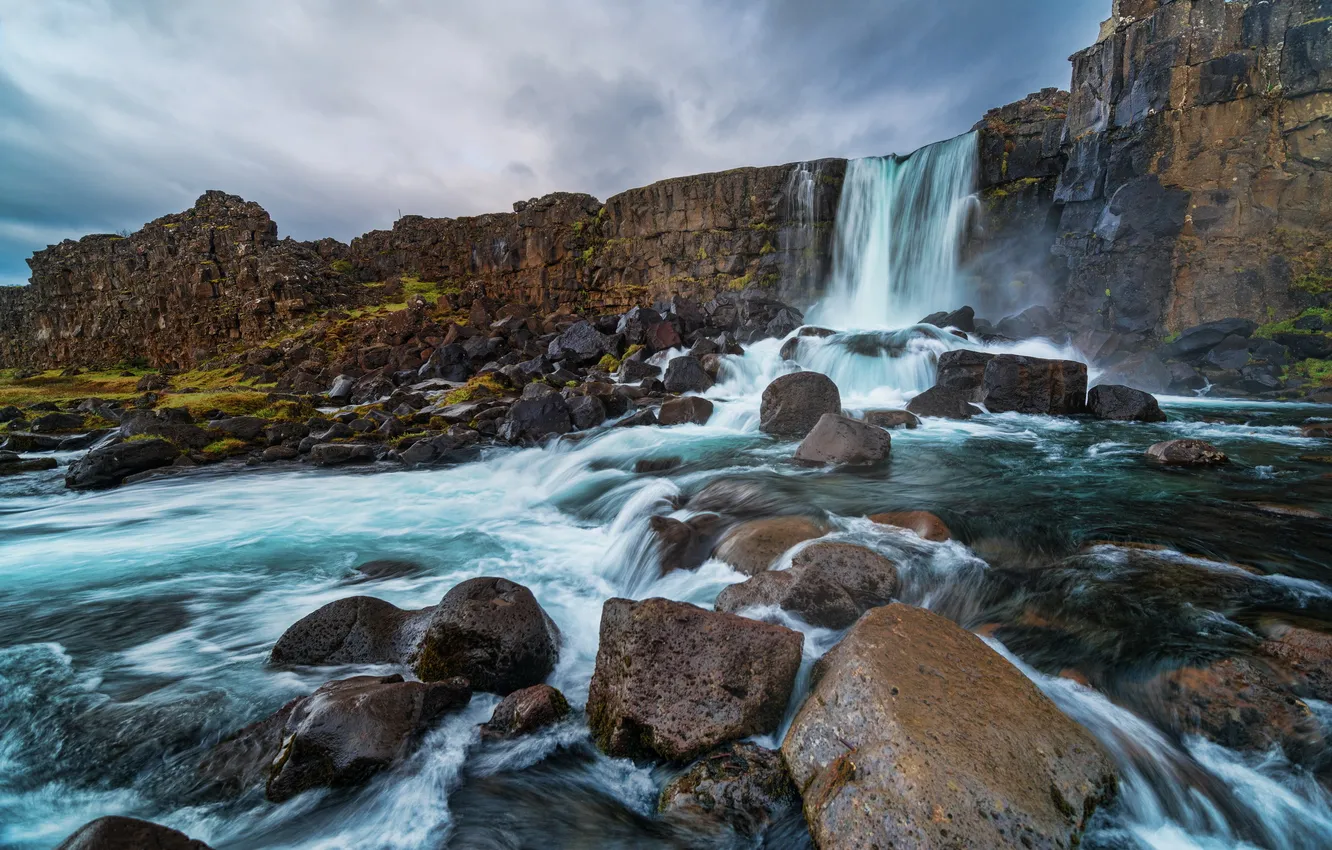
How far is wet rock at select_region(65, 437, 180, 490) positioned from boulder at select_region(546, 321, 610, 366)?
1207 centimetres

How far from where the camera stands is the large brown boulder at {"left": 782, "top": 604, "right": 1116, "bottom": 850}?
249cm

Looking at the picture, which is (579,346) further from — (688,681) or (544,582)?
(688,681)

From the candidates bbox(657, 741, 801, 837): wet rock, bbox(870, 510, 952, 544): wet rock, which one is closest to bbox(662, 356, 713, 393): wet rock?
bbox(870, 510, 952, 544): wet rock

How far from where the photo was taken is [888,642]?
332cm

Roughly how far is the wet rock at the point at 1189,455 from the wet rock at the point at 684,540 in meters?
6.84

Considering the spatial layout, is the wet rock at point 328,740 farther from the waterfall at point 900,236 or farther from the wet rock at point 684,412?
the waterfall at point 900,236

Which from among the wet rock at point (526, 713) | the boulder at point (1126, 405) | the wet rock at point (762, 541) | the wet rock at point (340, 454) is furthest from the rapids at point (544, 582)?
the wet rock at point (340, 454)

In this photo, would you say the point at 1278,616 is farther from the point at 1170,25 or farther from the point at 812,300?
the point at 812,300

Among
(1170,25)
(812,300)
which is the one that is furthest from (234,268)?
(1170,25)

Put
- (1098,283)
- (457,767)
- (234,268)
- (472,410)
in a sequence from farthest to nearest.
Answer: (234,268) → (1098,283) → (472,410) → (457,767)

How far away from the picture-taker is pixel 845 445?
954cm

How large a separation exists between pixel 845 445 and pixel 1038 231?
68.1 ft

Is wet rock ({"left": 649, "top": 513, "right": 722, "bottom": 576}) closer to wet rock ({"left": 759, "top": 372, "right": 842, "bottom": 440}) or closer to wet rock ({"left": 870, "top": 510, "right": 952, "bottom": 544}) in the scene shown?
wet rock ({"left": 870, "top": 510, "right": 952, "bottom": 544})

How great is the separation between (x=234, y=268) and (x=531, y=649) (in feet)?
150
